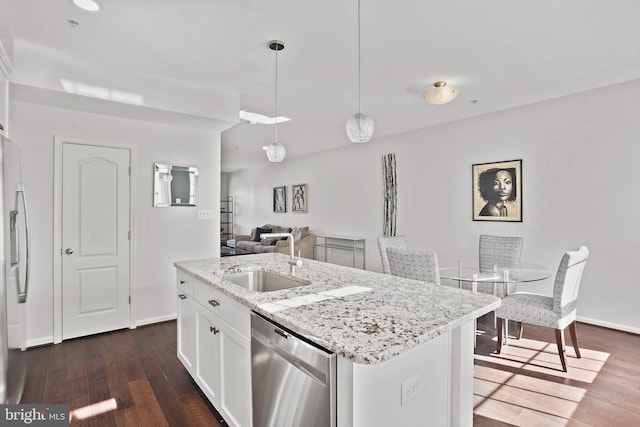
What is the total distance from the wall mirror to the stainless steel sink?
2002 mm

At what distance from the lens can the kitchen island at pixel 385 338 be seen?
108cm

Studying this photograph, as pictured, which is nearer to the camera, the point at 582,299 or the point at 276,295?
the point at 276,295

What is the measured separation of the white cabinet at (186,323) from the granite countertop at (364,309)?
28 centimetres

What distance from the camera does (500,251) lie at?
12.2ft

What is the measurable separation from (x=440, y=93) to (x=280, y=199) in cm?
565

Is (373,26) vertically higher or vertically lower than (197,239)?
higher

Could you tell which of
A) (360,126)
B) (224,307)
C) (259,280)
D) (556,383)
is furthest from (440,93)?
(224,307)

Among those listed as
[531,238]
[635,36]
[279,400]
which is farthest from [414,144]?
[279,400]

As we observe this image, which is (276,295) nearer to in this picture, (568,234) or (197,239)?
(197,239)

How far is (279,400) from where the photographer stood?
1.38 meters

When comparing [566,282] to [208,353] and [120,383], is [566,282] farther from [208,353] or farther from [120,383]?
[120,383]

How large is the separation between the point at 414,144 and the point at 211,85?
325 centimetres

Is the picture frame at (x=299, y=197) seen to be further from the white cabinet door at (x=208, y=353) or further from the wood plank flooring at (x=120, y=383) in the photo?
the white cabinet door at (x=208, y=353)

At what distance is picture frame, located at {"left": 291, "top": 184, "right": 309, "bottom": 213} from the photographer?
25.5 ft
